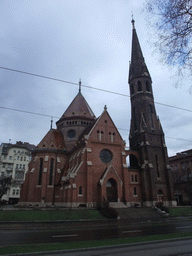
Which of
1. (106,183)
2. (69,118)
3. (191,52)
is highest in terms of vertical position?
(69,118)

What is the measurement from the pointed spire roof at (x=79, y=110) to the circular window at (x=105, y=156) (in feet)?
45.9

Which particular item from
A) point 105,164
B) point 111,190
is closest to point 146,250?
point 111,190

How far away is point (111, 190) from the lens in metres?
34.2

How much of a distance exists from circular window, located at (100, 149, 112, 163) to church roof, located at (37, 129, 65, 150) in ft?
36.1

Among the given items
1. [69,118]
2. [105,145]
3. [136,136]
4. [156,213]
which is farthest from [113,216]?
[69,118]

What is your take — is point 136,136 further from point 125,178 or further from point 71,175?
point 71,175

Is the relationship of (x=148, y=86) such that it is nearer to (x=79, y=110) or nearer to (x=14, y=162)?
(x=79, y=110)

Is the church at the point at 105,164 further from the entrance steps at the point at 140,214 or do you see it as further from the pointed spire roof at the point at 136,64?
the entrance steps at the point at 140,214

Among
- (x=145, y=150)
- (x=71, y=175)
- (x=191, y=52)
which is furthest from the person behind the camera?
(x=145, y=150)

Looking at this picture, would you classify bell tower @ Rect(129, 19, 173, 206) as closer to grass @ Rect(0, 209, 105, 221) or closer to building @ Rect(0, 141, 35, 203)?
grass @ Rect(0, 209, 105, 221)

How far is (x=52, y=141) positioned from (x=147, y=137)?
20062 mm

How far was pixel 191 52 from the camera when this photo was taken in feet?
31.9

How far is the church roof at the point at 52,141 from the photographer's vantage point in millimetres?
41969

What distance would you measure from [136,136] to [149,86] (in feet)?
41.0
